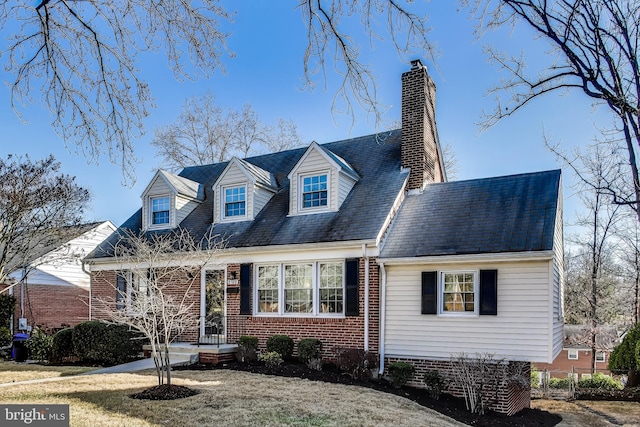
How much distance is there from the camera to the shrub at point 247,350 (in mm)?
12961

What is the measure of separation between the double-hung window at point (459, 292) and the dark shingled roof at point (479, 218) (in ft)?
2.11

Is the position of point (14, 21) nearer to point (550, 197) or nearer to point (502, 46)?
point (502, 46)

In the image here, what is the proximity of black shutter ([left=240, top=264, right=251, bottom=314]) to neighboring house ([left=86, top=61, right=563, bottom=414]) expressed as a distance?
6 centimetres

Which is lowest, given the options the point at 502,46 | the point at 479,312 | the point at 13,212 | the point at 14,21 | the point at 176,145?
the point at 479,312

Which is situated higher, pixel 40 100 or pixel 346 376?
pixel 40 100

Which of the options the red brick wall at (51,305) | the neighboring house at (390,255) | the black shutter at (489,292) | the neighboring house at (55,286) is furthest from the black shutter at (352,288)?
the red brick wall at (51,305)

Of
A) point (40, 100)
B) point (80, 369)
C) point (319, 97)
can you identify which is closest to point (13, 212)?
point (80, 369)

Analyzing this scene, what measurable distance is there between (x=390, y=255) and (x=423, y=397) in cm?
326

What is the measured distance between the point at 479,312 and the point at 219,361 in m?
6.56

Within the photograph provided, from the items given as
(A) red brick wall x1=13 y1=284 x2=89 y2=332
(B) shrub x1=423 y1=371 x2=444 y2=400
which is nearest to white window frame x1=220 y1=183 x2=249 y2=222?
(B) shrub x1=423 y1=371 x2=444 y2=400

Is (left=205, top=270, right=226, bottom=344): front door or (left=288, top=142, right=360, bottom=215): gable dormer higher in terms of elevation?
(left=288, top=142, right=360, bottom=215): gable dormer

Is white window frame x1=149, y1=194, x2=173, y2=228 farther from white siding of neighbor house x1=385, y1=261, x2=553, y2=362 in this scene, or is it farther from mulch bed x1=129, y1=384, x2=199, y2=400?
mulch bed x1=129, y1=384, x2=199, y2=400

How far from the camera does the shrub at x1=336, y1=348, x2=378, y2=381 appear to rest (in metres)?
11.4

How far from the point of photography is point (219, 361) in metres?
12.8
